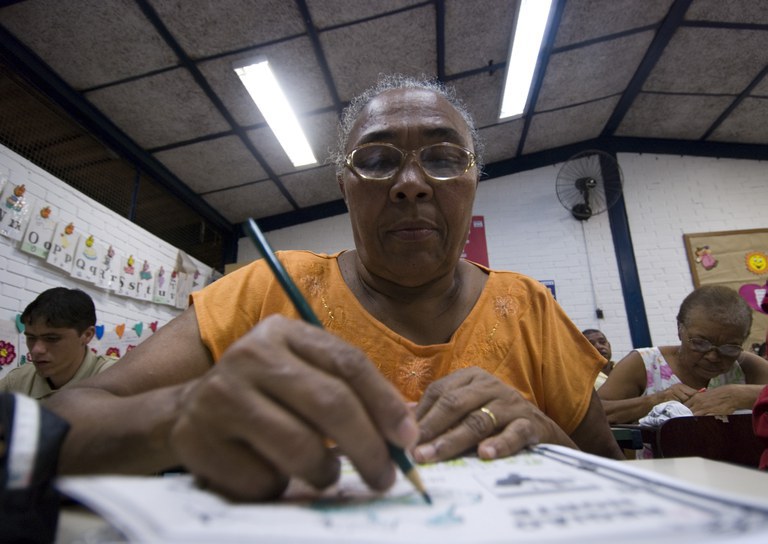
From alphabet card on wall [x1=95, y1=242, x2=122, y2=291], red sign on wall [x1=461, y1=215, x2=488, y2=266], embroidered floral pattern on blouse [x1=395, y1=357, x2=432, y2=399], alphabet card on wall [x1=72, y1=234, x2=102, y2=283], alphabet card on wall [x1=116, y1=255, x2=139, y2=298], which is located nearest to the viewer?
embroidered floral pattern on blouse [x1=395, y1=357, x2=432, y2=399]

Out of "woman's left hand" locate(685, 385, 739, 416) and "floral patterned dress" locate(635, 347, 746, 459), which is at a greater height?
"floral patterned dress" locate(635, 347, 746, 459)

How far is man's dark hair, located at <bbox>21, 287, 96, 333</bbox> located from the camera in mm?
2439

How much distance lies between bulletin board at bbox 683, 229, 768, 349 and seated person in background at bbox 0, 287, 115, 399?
5.69 m

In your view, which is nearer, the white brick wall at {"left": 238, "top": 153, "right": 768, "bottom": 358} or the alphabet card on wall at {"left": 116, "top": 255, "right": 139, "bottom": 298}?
the alphabet card on wall at {"left": 116, "top": 255, "right": 139, "bottom": 298}

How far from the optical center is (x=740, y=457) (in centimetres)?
156

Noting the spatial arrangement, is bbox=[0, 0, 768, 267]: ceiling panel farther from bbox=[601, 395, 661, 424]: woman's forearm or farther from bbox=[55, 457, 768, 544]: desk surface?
bbox=[55, 457, 768, 544]: desk surface

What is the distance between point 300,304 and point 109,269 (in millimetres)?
3808

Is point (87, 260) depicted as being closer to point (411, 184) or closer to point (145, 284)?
point (145, 284)

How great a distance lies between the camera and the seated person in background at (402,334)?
0.49m

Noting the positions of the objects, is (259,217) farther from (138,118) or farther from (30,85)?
(30,85)

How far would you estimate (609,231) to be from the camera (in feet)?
17.5

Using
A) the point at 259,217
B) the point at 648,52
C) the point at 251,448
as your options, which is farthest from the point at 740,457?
the point at 259,217

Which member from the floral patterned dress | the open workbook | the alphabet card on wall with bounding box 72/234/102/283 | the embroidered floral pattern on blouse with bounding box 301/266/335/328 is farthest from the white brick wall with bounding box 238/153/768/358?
the open workbook

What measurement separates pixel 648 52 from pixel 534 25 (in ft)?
4.80
